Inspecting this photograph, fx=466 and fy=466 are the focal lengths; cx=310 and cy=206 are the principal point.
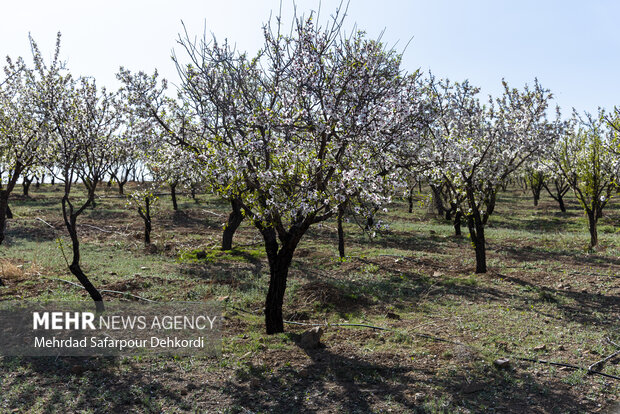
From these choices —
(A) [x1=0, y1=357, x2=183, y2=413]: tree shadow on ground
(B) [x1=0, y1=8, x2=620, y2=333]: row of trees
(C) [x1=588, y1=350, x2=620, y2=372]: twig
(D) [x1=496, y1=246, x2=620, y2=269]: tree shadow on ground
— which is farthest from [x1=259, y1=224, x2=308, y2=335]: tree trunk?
(D) [x1=496, y1=246, x2=620, y2=269]: tree shadow on ground

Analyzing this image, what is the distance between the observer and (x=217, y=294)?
14820 mm

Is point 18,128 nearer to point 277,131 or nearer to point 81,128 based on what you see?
point 81,128

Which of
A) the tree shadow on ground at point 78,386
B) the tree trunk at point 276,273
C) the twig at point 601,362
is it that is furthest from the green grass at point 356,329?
the tree trunk at point 276,273

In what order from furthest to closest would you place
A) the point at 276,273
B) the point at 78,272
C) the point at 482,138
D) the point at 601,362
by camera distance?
the point at 482,138
the point at 78,272
the point at 276,273
the point at 601,362

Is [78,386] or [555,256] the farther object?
[555,256]

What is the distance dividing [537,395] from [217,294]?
9.61m

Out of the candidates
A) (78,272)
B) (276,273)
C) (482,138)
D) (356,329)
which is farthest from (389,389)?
(482,138)

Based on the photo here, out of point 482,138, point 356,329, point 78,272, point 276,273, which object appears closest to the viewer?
point 276,273

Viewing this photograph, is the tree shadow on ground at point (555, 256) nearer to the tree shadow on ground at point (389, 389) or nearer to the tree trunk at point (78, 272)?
the tree shadow on ground at point (389, 389)

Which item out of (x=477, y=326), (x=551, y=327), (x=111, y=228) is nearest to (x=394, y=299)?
(x=477, y=326)

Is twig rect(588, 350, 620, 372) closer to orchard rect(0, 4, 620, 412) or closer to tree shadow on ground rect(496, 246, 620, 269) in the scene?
orchard rect(0, 4, 620, 412)

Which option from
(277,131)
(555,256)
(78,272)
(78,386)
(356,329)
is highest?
(277,131)

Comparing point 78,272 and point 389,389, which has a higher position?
point 78,272

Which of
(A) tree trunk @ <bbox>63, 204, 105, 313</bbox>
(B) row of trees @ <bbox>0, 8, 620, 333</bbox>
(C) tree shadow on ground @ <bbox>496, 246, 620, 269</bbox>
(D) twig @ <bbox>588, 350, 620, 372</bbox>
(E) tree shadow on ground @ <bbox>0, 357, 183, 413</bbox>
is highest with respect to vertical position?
(B) row of trees @ <bbox>0, 8, 620, 333</bbox>
